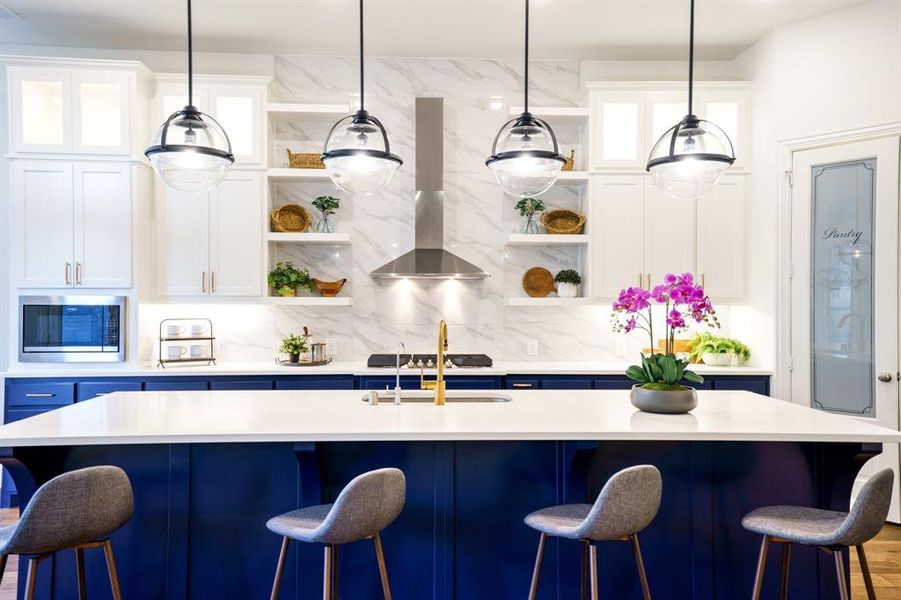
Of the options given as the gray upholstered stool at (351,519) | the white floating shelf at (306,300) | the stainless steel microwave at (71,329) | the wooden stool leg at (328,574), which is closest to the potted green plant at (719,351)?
the white floating shelf at (306,300)

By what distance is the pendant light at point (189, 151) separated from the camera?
2.55 meters

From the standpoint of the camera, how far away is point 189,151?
2539mm

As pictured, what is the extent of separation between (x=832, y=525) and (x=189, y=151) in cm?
283

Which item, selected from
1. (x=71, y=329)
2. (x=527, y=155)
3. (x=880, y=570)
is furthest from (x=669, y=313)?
(x=71, y=329)

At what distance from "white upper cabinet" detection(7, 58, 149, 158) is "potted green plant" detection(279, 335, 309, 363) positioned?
172cm

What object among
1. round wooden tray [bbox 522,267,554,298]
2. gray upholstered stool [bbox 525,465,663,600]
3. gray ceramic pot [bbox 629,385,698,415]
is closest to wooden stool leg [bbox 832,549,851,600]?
gray upholstered stool [bbox 525,465,663,600]

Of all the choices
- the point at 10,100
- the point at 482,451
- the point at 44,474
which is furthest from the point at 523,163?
the point at 10,100

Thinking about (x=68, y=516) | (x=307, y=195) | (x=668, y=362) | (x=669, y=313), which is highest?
(x=307, y=195)

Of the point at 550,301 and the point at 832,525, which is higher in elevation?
the point at 550,301

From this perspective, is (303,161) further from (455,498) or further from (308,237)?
(455,498)

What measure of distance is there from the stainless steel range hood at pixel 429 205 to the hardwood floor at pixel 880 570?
275 centimetres

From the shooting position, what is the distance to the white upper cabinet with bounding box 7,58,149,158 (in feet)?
14.1

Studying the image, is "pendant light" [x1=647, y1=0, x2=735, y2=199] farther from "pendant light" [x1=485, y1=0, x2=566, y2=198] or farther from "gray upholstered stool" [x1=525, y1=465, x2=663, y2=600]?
"gray upholstered stool" [x1=525, y1=465, x2=663, y2=600]

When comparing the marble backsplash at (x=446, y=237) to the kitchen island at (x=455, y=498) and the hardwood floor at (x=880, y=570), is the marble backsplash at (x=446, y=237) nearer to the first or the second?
the hardwood floor at (x=880, y=570)
